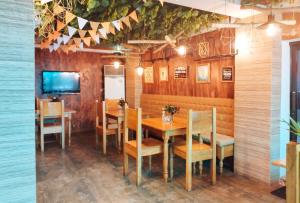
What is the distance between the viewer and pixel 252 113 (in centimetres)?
366

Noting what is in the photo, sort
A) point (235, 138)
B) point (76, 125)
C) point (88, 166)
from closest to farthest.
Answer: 1. point (235, 138)
2. point (88, 166)
3. point (76, 125)

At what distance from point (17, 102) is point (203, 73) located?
4.33 meters

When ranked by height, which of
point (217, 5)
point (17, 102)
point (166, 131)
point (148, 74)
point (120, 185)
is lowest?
point (120, 185)

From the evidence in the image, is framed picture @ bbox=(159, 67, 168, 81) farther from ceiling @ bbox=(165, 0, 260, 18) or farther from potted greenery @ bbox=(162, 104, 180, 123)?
ceiling @ bbox=(165, 0, 260, 18)

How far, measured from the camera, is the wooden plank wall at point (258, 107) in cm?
344

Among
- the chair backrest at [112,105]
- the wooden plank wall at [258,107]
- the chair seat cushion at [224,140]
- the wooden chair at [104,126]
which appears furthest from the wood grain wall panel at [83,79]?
the wooden plank wall at [258,107]

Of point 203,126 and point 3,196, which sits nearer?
point 3,196

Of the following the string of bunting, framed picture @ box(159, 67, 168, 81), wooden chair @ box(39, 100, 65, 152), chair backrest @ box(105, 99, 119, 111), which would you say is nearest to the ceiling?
the string of bunting

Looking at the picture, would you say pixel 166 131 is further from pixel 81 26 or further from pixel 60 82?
pixel 60 82

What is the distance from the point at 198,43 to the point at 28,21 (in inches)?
173

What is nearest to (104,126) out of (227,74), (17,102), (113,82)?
(227,74)

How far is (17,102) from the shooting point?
2.65 ft

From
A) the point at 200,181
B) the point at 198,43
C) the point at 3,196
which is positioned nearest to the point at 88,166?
the point at 200,181

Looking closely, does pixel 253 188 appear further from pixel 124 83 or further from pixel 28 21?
pixel 124 83
